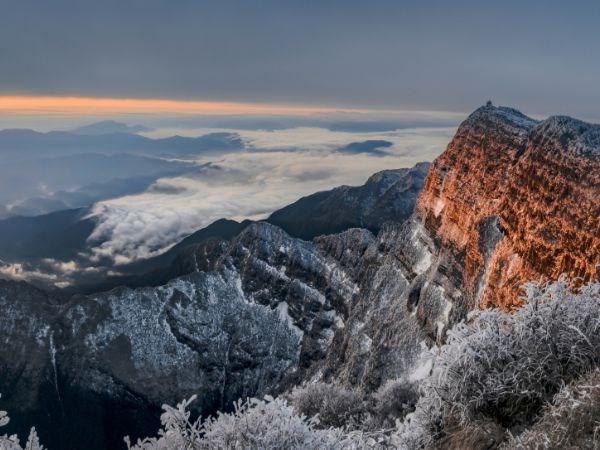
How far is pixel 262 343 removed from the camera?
443 ft

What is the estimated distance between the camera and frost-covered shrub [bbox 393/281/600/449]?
38.9ft

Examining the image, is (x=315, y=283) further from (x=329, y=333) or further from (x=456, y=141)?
(x=456, y=141)

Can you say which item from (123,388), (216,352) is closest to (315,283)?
(216,352)

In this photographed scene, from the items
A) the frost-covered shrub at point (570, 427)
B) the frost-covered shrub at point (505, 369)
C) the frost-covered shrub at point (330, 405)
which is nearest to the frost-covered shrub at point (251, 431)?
the frost-covered shrub at point (505, 369)

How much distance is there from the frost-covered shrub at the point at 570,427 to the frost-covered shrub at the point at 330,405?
20.6 meters

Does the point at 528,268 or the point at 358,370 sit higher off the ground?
the point at 528,268

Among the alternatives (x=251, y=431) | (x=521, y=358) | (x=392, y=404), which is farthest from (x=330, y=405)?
(x=251, y=431)

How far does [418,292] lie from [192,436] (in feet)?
179

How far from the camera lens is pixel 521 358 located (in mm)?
12352

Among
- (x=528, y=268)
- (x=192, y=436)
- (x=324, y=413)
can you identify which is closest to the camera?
(x=192, y=436)

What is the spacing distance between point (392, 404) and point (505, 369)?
63.1 ft

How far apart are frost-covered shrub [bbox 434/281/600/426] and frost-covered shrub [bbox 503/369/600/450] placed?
2.02 metres

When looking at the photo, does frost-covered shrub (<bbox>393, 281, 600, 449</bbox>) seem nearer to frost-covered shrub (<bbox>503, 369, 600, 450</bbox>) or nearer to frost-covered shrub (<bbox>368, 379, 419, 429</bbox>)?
frost-covered shrub (<bbox>503, 369, 600, 450</bbox>)

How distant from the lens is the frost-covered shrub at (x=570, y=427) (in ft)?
28.3
